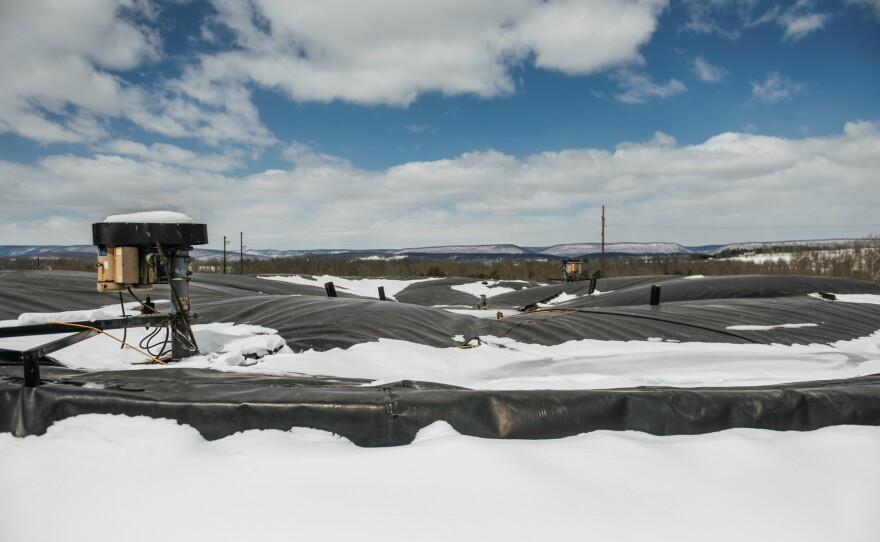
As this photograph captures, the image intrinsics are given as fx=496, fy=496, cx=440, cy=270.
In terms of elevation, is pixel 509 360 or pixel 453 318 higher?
pixel 453 318

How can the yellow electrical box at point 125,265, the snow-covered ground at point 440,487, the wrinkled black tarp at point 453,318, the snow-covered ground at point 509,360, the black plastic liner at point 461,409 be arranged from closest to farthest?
1. the snow-covered ground at point 440,487
2. the black plastic liner at point 461,409
3. the yellow electrical box at point 125,265
4. the snow-covered ground at point 509,360
5. the wrinkled black tarp at point 453,318

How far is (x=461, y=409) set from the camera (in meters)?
1.83

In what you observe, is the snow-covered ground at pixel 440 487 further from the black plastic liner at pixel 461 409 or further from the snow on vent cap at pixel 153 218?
the snow on vent cap at pixel 153 218

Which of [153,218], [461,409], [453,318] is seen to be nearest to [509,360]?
[453,318]

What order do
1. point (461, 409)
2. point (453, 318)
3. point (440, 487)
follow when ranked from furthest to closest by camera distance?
point (453, 318) → point (461, 409) → point (440, 487)

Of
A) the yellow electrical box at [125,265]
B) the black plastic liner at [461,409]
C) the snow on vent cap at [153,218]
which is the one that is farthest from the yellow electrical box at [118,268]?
the black plastic liner at [461,409]

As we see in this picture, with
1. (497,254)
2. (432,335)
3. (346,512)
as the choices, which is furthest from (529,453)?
(497,254)

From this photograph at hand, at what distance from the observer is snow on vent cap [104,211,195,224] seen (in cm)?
279

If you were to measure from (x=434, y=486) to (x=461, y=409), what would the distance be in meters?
0.35

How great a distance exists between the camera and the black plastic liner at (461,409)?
1.81 meters

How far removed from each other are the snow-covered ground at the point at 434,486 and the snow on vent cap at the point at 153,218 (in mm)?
1242

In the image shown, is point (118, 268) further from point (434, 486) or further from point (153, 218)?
point (434, 486)

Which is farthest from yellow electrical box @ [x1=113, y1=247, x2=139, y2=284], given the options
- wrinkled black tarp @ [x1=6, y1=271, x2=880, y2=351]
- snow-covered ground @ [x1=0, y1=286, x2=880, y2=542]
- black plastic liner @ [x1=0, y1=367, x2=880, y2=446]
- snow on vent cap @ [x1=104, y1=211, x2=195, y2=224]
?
wrinkled black tarp @ [x1=6, y1=271, x2=880, y2=351]

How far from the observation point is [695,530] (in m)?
1.40
